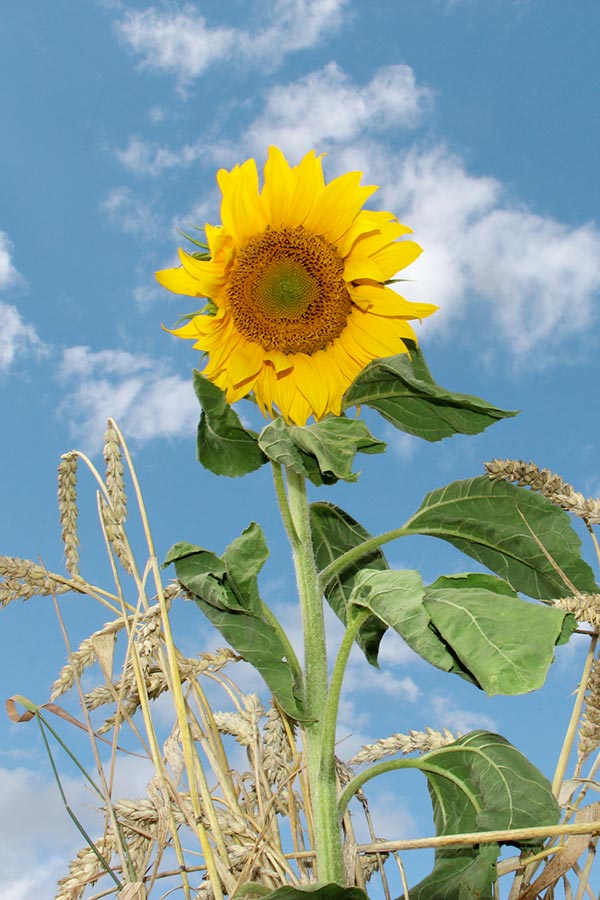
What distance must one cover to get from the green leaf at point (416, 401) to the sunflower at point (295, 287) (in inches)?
2.7

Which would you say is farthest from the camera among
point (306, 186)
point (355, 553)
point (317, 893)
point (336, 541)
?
point (336, 541)

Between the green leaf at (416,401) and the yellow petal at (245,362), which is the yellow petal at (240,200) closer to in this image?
the yellow petal at (245,362)

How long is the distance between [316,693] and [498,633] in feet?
1.45

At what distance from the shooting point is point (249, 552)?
1.81 m

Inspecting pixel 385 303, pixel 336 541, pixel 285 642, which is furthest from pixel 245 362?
pixel 285 642

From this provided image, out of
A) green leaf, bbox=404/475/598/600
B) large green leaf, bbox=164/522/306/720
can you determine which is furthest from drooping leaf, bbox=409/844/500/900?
green leaf, bbox=404/475/598/600

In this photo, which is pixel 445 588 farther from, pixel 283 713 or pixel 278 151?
pixel 278 151

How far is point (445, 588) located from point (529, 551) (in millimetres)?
366

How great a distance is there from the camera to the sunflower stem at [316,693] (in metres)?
1.73

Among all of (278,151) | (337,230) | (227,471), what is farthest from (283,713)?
(278,151)

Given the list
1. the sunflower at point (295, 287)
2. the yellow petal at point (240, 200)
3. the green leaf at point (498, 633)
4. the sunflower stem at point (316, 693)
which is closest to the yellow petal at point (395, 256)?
the sunflower at point (295, 287)

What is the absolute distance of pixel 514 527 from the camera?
2.00 meters

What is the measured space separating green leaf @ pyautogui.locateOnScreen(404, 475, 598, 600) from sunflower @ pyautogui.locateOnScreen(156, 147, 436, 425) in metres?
0.32

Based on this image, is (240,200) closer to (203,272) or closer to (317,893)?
(203,272)
